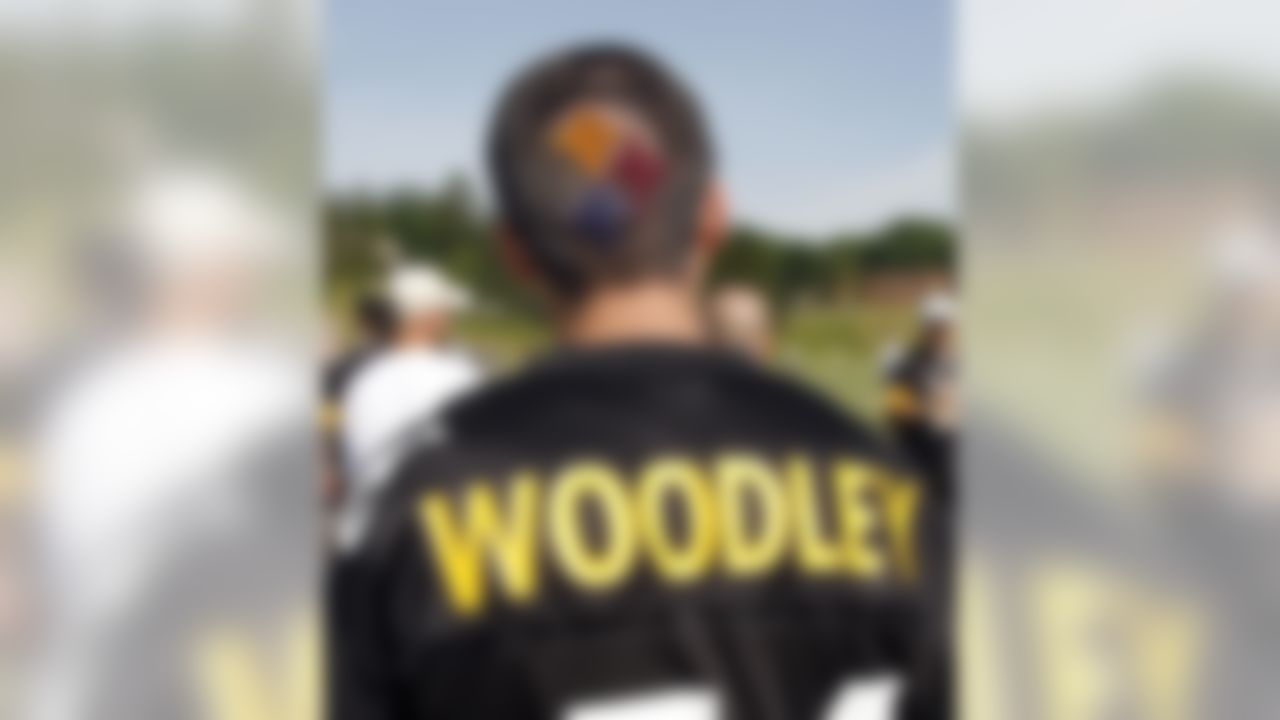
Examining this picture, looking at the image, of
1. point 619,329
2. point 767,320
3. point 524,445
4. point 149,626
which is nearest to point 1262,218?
point 767,320

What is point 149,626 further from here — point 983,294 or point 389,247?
point 983,294

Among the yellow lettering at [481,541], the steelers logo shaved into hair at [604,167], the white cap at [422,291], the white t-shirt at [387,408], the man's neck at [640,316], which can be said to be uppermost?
the steelers logo shaved into hair at [604,167]

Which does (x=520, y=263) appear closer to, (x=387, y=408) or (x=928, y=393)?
(x=387, y=408)

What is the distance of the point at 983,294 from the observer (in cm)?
181

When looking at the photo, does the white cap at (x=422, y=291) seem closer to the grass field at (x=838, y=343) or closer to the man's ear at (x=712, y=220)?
the grass field at (x=838, y=343)

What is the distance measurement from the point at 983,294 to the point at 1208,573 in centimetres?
40

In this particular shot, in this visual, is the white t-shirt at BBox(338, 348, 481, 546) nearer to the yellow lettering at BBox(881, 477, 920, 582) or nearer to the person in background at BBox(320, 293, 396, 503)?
the person in background at BBox(320, 293, 396, 503)

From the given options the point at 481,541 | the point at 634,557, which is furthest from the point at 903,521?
the point at 481,541

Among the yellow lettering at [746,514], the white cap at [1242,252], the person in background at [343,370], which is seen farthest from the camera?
the white cap at [1242,252]

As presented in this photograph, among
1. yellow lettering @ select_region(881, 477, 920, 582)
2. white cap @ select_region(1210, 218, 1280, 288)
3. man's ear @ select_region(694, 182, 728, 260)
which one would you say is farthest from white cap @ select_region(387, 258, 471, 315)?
white cap @ select_region(1210, 218, 1280, 288)

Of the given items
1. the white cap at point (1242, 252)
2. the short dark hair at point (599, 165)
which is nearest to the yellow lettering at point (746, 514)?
the short dark hair at point (599, 165)

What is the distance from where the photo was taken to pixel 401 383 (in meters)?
1.65

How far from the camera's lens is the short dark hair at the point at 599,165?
168 cm

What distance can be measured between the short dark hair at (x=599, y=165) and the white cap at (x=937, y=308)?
25 cm
